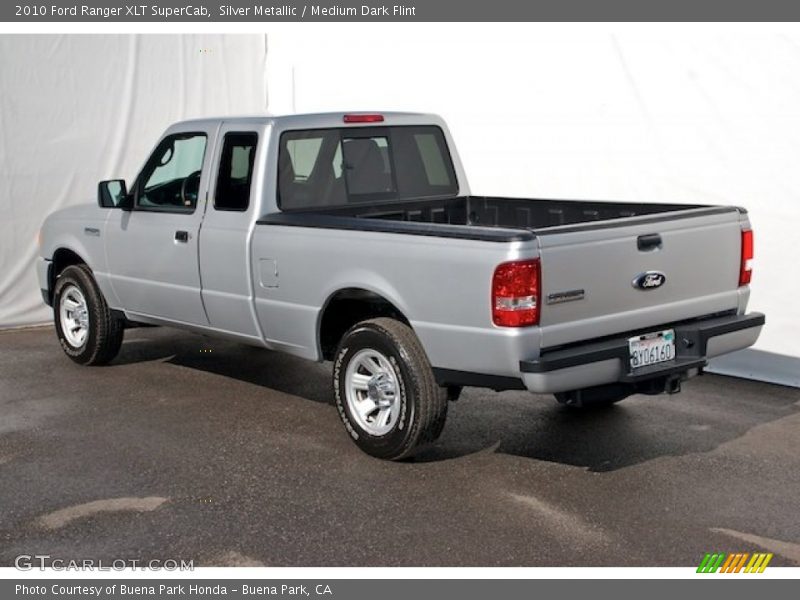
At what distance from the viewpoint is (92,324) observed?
8.23 m

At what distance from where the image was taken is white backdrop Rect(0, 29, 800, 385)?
7.93 m

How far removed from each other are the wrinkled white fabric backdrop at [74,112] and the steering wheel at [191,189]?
13.2ft

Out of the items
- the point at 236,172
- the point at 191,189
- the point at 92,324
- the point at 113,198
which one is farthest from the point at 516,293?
the point at 92,324

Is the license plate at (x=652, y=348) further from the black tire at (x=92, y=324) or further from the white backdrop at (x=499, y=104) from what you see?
the black tire at (x=92, y=324)

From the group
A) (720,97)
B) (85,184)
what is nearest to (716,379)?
(720,97)

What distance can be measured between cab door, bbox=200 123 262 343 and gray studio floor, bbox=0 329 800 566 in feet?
2.28

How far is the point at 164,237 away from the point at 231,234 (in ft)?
2.77

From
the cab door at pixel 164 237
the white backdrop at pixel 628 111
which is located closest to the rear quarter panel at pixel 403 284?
the cab door at pixel 164 237

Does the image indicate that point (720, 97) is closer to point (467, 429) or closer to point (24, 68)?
point (467, 429)

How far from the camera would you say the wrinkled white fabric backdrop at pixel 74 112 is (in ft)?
34.7

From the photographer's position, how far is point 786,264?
25.8ft

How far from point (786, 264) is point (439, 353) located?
3590 mm

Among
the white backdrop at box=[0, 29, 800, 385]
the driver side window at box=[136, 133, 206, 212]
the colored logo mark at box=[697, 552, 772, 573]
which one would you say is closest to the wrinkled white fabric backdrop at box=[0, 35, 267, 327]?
the white backdrop at box=[0, 29, 800, 385]

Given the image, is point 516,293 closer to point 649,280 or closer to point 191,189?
point 649,280
